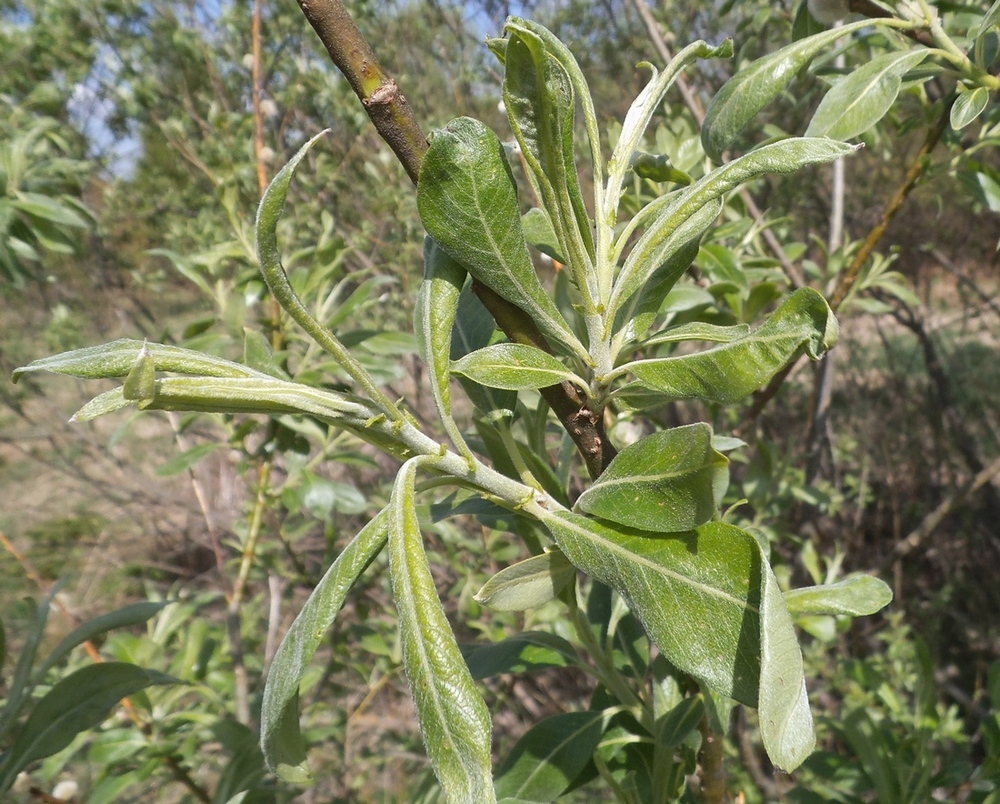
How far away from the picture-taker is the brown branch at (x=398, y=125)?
0.65 meters

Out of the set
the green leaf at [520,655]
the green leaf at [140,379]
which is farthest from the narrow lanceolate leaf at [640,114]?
the green leaf at [520,655]

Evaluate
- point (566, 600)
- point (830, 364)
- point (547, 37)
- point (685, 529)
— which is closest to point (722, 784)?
point (566, 600)

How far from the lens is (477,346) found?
0.84 m

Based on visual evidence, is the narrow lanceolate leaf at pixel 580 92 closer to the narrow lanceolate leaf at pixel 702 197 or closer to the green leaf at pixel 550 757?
the narrow lanceolate leaf at pixel 702 197

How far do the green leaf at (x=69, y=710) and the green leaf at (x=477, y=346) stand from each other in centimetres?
71

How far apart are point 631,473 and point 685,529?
0.25 feet

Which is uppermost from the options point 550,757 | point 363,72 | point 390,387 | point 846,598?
point 363,72

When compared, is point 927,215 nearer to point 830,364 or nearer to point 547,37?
point 830,364

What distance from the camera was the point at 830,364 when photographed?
7.64 ft

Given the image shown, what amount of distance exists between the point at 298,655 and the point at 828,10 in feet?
3.85

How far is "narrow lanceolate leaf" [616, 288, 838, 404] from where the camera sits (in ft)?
1.82

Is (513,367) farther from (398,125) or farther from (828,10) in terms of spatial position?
(828,10)

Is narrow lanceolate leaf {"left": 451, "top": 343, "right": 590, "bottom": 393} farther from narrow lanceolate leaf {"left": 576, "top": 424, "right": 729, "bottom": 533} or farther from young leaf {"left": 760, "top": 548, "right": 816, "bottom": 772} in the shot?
young leaf {"left": 760, "top": 548, "right": 816, "bottom": 772}

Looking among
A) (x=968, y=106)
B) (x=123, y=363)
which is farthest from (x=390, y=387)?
(x=123, y=363)
